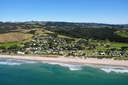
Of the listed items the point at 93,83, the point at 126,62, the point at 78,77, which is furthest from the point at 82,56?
the point at 93,83

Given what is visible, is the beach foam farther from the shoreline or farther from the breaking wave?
the breaking wave

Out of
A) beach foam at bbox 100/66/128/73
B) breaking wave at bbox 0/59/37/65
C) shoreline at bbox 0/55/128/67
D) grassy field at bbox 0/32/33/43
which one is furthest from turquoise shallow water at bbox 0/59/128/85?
grassy field at bbox 0/32/33/43

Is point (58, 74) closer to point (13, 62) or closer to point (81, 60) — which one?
point (81, 60)

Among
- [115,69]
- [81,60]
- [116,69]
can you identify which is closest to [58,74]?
[81,60]

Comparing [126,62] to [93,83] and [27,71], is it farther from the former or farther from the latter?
[27,71]

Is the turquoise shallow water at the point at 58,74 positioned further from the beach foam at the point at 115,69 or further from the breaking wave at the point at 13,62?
the breaking wave at the point at 13,62

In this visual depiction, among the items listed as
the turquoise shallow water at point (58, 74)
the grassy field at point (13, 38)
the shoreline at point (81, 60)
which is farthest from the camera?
the grassy field at point (13, 38)

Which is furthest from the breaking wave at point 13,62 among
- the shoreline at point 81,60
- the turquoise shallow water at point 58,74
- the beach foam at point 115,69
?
the beach foam at point 115,69

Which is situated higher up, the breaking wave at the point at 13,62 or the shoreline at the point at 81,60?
the shoreline at the point at 81,60

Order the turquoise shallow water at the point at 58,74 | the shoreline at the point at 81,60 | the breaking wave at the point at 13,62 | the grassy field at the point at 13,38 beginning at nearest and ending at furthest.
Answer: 1. the turquoise shallow water at the point at 58,74
2. the shoreline at the point at 81,60
3. the breaking wave at the point at 13,62
4. the grassy field at the point at 13,38
